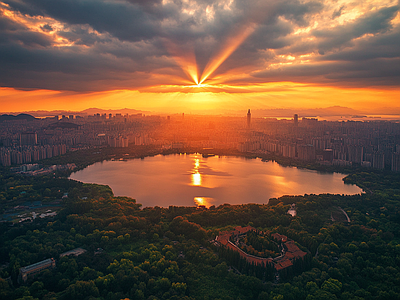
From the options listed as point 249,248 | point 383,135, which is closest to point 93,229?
point 249,248

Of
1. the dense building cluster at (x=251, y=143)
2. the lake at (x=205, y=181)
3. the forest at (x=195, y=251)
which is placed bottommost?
the forest at (x=195, y=251)

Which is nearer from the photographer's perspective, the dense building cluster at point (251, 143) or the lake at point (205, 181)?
the lake at point (205, 181)

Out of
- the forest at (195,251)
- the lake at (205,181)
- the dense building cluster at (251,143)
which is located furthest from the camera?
the dense building cluster at (251,143)

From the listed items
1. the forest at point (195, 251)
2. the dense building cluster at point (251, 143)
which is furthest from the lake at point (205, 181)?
the dense building cluster at point (251, 143)

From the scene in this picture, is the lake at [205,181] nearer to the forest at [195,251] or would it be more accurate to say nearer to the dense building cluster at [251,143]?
the forest at [195,251]

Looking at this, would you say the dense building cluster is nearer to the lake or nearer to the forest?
the lake

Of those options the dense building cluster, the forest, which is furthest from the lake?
the dense building cluster

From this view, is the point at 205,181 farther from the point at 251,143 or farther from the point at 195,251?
the point at 251,143

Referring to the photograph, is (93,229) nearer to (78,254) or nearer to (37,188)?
(78,254)
